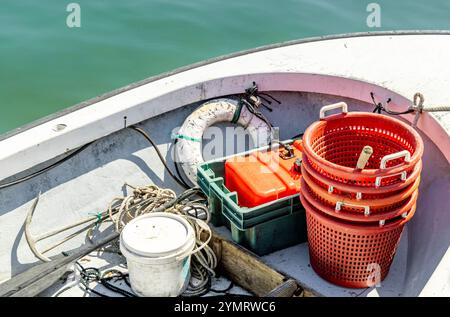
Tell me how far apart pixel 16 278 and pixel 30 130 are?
0.86 meters

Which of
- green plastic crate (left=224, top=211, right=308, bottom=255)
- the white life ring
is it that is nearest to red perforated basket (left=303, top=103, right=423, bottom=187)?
green plastic crate (left=224, top=211, right=308, bottom=255)

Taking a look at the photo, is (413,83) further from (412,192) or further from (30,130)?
(30,130)

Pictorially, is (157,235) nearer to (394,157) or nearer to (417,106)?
(394,157)

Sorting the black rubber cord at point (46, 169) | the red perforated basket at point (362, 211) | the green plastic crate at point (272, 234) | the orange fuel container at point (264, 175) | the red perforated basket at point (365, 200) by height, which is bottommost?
the green plastic crate at point (272, 234)

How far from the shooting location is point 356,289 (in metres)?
3.05

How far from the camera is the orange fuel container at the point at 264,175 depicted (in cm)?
324

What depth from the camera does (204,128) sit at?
401 cm

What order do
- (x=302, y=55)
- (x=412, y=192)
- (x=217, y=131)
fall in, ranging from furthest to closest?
(x=302, y=55)
(x=217, y=131)
(x=412, y=192)

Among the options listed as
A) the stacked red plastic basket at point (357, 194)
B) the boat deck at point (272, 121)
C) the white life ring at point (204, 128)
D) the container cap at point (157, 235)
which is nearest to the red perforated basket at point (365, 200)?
the stacked red plastic basket at point (357, 194)

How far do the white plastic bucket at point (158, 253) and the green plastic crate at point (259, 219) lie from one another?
237 millimetres

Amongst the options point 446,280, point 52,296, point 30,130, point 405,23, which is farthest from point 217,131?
point 405,23

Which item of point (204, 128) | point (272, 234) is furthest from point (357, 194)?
point (204, 128)

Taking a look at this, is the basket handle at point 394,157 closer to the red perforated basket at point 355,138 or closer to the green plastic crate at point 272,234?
the red perforated basket at point 355,138
